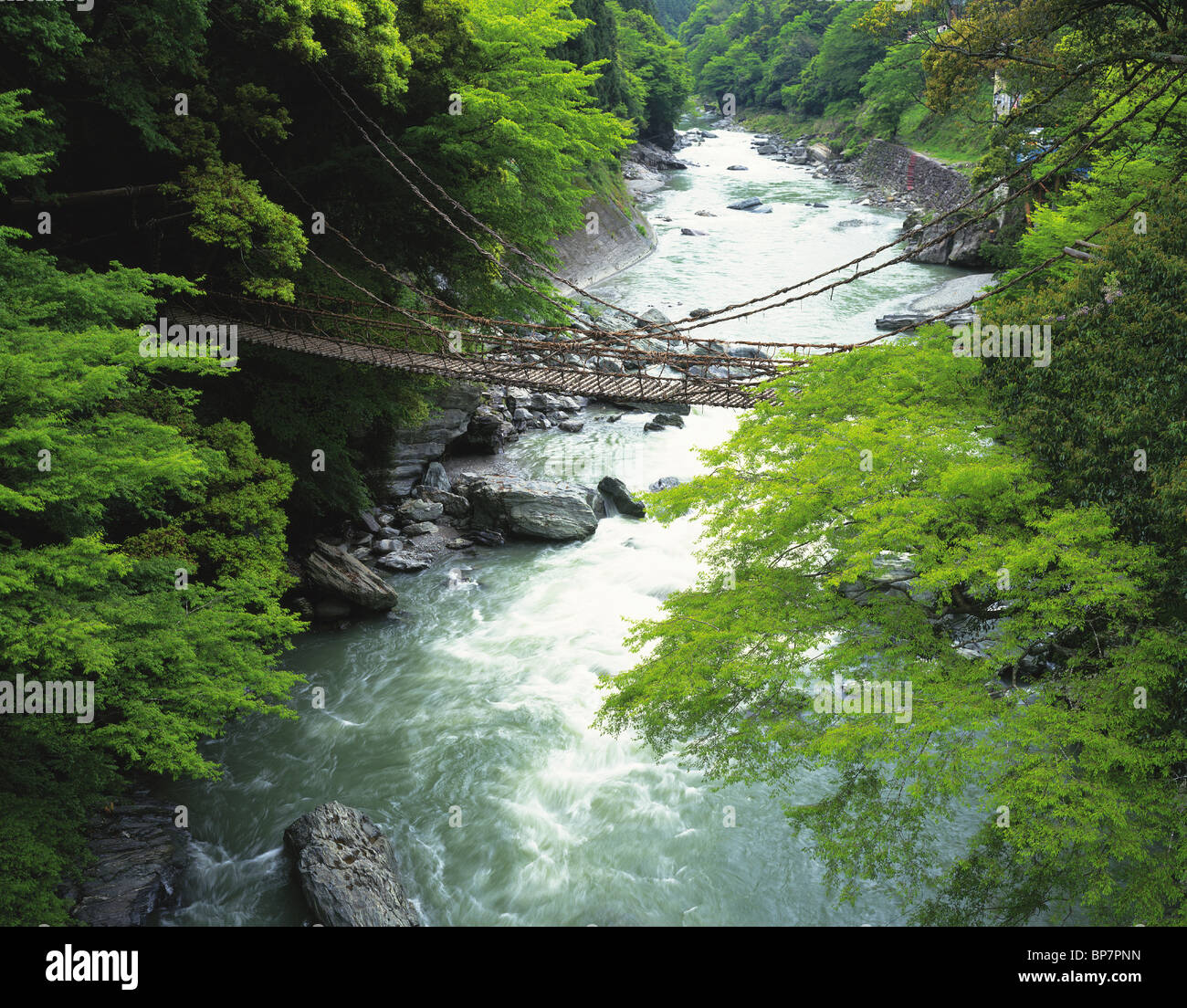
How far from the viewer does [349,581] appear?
427 inches

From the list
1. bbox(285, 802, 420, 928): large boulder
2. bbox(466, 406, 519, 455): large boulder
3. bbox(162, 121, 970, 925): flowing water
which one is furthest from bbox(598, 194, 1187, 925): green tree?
bbox(466, 406, 519, 455): large boulder

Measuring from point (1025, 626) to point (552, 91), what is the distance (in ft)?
37.6

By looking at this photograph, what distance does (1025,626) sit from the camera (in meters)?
5.60

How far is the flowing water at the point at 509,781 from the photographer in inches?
276

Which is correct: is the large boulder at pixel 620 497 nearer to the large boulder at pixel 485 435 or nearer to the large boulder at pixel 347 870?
the large boulder at pixel 485 435

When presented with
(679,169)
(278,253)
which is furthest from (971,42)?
(679,169)

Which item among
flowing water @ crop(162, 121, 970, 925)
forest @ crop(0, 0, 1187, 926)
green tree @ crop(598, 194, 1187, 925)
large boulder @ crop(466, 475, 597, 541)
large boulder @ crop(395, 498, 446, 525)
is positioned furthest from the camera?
large boulder @ crop(395, 498, 446, 525)

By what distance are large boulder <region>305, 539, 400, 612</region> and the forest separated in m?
0.88

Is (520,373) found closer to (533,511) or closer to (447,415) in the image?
(533,511)

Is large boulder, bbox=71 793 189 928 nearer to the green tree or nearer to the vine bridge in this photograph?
the green tree

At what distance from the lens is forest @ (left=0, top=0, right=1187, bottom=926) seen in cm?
537

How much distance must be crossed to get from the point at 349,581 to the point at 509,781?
4025 mm

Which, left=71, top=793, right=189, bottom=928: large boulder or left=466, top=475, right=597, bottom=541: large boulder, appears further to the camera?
left=466, top=475, right=597, bottom=541: large boulder

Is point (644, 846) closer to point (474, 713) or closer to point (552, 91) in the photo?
point (474, 713)
